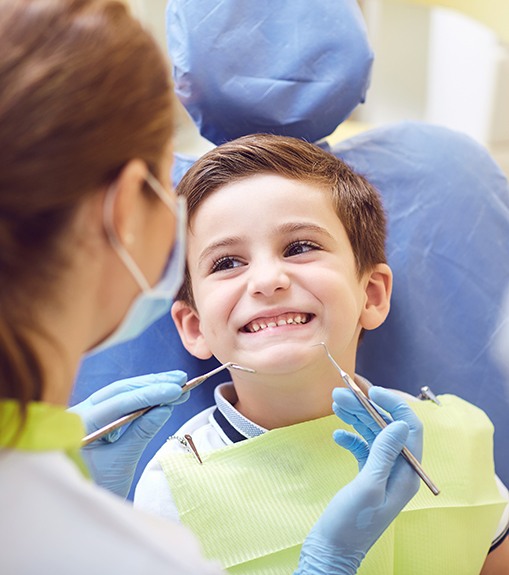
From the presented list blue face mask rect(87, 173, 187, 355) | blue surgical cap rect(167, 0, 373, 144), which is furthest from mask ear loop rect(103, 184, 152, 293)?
blue surgical cap rect(167, 0, 373, 144)

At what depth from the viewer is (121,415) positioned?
4.65 ft

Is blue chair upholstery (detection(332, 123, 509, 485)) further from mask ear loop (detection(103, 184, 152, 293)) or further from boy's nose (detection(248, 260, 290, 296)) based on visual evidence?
mask ear loop (detection(103, 184, 152, 293))

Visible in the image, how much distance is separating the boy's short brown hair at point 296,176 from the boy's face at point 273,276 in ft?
0.07

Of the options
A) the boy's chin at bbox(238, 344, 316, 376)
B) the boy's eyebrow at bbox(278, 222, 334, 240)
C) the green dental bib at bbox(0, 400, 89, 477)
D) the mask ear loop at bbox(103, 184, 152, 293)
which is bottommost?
the boy's chin at bbox(238, 344, 316, 376)

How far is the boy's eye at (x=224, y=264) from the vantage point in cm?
149

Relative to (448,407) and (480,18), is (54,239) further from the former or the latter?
(480,18)

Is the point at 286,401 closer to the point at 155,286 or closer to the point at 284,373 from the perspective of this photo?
the point at 284,373

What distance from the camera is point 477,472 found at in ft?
5.12

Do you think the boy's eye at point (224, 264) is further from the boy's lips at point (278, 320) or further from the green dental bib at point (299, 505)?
the green dental bib at point (299, 505)

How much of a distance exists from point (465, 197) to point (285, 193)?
0.48m

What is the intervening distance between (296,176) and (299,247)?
0.13 meters

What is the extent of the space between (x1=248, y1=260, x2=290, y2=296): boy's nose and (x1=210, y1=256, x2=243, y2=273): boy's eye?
66 mm

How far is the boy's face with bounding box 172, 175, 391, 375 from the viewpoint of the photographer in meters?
1.41

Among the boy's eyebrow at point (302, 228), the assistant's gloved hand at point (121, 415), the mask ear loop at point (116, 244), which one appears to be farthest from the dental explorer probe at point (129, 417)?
the mask ear loop at point (116, 244)
